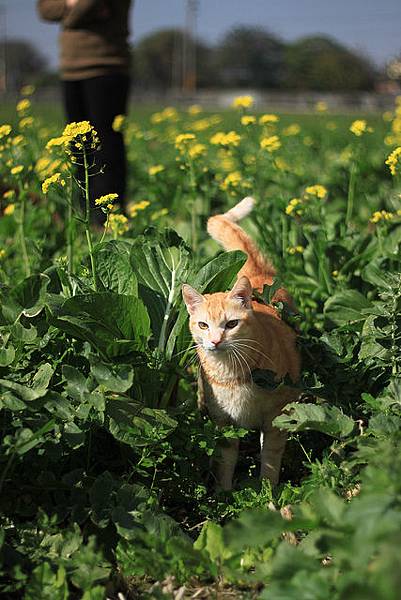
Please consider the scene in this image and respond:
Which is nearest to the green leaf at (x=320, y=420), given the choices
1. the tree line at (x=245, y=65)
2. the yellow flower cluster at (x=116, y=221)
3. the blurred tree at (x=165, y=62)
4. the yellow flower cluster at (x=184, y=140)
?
the yellow flower cluster at (x=116, y=221)

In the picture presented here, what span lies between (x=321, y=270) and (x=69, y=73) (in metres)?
2.27

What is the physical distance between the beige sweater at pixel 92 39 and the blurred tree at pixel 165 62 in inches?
2096

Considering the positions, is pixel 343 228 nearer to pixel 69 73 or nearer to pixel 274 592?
pixel 69 73

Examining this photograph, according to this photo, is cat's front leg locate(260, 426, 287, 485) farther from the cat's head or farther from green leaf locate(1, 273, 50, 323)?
green leaf locate(1, 273, 50, 323)

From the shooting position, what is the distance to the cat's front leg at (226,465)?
2.54 m

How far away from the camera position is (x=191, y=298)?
2547 millimetres

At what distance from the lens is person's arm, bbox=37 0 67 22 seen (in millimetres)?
4578

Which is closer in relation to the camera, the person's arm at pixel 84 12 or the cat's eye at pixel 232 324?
the cat's eye at pixel 232 324

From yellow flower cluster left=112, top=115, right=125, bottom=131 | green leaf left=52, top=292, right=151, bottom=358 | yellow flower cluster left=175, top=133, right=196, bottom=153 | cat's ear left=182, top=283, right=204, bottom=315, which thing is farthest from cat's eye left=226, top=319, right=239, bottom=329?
yellow flower cluster left=112, top=115, right=125, bottom=131

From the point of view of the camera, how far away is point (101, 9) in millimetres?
4484

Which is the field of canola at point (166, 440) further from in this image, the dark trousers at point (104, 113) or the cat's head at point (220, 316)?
the dark trousers at point (104, 113)

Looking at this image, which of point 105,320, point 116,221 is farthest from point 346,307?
point 105,320

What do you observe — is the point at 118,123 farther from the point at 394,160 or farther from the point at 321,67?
the point at 321,67

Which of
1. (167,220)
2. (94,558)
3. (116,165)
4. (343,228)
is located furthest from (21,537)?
(116,165)
